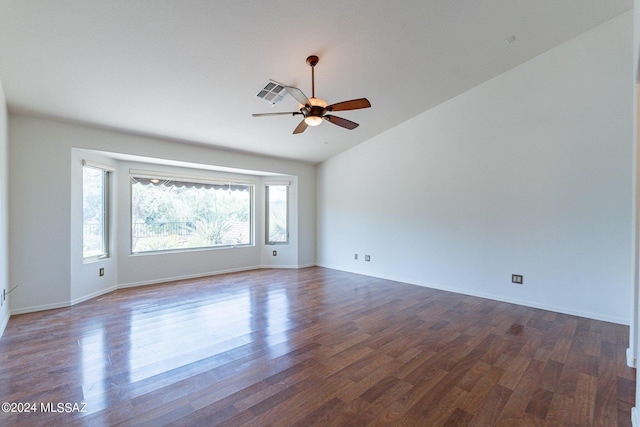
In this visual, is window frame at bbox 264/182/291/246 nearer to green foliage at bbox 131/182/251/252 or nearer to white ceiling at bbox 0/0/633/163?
green foliage at bbox 131/182/251/252

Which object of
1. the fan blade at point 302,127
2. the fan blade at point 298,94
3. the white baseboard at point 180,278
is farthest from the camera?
the white baseboard at point 180,278

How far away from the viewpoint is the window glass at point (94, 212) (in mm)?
4254

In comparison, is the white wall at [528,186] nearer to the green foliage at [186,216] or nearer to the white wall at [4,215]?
the green foliage at [186,216]

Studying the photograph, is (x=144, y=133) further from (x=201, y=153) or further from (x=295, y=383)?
(x=295, y=383)

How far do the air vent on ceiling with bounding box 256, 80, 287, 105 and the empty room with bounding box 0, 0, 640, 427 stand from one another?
20 mm

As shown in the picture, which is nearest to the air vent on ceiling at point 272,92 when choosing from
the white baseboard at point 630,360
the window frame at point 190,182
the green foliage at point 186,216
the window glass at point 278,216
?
the window frame at point 190,182

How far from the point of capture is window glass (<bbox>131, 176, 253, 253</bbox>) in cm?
509

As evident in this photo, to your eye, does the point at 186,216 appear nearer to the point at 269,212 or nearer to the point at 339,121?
the point at 269,212

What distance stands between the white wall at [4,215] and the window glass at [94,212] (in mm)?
880

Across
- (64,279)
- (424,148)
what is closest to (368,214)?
(424,148)

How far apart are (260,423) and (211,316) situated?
2.03 metres

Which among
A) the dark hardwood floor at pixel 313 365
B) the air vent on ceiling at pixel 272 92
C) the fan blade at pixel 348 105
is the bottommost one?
the dark hardwood floor at pixel 313 365

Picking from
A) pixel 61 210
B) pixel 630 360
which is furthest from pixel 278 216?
pixel 630 360

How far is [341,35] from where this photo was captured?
2.79 m
